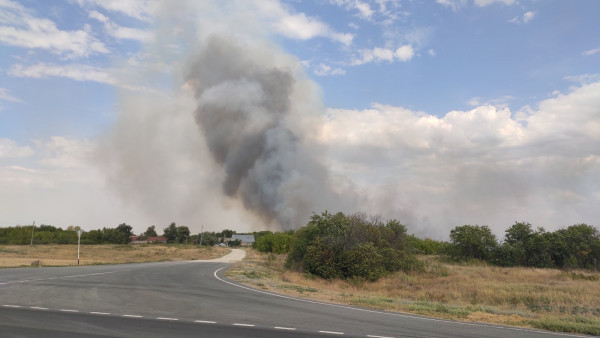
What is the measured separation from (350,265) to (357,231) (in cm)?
394

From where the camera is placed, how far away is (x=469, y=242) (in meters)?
51.7

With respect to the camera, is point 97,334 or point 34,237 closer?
point 97,334

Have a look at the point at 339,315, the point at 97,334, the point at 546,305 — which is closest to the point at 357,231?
the point at 546,305

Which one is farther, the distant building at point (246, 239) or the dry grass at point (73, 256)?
the distant building at point (246, 239)

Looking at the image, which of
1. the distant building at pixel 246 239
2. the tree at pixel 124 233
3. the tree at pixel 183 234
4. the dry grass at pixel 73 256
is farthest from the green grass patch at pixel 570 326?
the distant building at pixel 246 239

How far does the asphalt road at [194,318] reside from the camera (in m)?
8.76

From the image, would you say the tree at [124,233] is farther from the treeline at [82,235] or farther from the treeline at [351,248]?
the treeline at [351,248]

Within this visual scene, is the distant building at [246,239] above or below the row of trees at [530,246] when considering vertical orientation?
below

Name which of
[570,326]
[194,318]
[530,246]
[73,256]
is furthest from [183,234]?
[570,326]

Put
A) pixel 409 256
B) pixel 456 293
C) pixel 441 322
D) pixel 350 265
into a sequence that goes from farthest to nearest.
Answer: pixel 409 256, pixel 350 265, pixel 456 293, pixel 441 322

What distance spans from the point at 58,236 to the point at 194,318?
4545 inches

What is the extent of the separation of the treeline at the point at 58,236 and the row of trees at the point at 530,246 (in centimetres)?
9110

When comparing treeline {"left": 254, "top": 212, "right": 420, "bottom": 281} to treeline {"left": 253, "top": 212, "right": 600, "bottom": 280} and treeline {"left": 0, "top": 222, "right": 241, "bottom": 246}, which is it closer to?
treeline {"left": 253, "top": 212, "right": 600, "bottom": 280}

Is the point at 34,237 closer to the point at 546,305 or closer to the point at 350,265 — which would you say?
the point at 350,265
